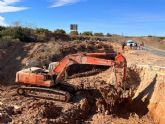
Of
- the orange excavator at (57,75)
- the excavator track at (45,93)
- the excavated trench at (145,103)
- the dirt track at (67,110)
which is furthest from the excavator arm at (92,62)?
the dirt track at (67,110)

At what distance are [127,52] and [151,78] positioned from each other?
18.1 metres

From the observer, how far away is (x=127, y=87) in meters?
22.5

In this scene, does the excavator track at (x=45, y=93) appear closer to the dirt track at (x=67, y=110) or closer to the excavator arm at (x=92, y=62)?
the dirt track at (x=67, y=110)

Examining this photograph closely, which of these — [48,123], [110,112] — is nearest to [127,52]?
[110,112]

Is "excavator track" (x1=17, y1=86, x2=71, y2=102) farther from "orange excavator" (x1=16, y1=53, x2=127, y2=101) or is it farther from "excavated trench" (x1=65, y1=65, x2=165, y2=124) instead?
"excavated trench" (x1=65, y1=65, x2=165, y2=124)

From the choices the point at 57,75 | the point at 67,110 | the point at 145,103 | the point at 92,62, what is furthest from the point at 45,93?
the point at 145,103

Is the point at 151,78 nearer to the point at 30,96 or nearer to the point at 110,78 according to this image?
the point at 110,78

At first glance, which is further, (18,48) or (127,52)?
(127,52)

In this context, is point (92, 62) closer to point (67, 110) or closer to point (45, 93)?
point (67, 110)

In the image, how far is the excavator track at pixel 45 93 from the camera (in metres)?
21.5

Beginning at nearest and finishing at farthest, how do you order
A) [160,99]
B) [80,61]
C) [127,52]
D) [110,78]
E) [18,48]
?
[160,99]
[80,61]
[110,78]
[18,48]
[127,52]

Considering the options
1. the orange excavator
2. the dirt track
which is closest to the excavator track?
the orange excavator

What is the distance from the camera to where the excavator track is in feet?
70.4

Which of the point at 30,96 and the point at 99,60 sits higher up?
the point at 99,60
